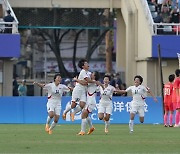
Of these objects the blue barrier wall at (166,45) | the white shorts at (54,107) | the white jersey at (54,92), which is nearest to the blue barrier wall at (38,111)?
the blue barrier wall at (166,45)

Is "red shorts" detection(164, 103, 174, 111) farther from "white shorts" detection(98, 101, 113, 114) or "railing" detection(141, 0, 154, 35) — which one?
"railing" detection(141, 0, 154, 35)

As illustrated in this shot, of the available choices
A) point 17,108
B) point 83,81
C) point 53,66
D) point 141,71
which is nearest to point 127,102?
point 17,108

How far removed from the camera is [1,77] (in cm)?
4262

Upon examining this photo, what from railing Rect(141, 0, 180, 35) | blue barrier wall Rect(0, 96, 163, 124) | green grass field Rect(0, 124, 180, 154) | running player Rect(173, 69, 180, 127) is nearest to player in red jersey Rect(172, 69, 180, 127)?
running player Rect(173, 69, 180, 127)

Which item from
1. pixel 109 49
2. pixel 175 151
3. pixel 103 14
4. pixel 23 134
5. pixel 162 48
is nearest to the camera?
pixel 175 151

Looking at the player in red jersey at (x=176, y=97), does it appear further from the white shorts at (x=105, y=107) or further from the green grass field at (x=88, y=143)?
the green grass field at (x=88, y=143)

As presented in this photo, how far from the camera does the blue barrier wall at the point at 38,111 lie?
35625 mm

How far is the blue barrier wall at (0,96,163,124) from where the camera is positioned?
3562cm

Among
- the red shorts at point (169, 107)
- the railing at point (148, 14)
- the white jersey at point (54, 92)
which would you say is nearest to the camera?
the white jersey at point (54, 92)

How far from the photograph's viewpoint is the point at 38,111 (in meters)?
35.9

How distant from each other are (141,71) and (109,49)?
65.5 feet

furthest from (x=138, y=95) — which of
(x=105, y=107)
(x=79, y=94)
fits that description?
(x=79, y=94)

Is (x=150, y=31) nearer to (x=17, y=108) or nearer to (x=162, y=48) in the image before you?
(x=162, y=48)

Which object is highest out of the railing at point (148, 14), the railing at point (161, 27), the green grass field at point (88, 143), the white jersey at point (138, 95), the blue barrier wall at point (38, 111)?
the railing at point (148, 14)
